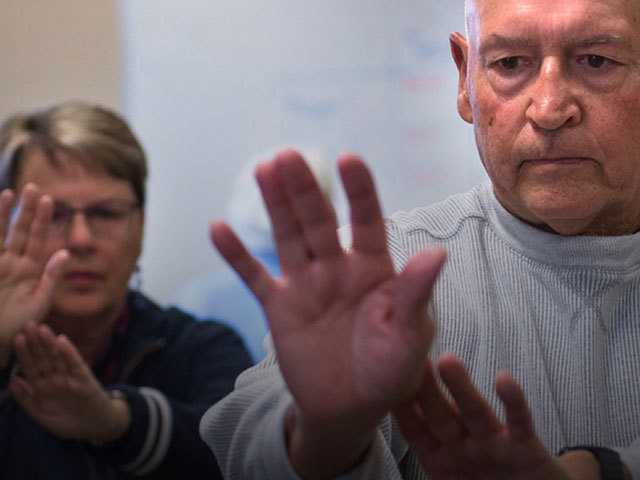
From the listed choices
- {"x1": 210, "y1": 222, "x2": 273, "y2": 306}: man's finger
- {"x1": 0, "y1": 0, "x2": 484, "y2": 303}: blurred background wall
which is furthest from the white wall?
{"x1": 210, "y1": 222, "x2": 273, "y2": 306}: man's finger

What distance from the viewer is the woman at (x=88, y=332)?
1091 mm

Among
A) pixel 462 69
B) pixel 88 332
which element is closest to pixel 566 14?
pixel 462 69

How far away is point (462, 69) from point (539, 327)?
28 centimetres

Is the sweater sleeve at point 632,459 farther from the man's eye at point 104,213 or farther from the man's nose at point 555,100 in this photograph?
the man's eye at point 104,213

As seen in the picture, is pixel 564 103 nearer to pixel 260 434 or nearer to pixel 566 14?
pixel 566 14

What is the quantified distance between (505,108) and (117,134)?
2.32 ft

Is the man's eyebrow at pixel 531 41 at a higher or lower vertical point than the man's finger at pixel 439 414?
higher

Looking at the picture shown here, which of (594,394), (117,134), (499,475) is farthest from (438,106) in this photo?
(499,475)

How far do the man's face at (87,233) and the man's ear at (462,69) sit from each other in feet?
1.95

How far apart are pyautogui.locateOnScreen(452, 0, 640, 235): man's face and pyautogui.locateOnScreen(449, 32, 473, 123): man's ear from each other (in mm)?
75

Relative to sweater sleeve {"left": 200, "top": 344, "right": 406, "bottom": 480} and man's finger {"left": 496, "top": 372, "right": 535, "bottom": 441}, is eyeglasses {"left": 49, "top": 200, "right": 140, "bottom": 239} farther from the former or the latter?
man's finger {"left": 496, "top": 372, "right": 535, "bottom": 441}

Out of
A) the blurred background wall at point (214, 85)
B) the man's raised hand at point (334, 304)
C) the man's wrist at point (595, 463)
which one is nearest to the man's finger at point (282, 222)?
the man's raised hand at point (334, 304)

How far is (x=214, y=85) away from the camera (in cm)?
213

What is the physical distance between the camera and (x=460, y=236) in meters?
0.84
